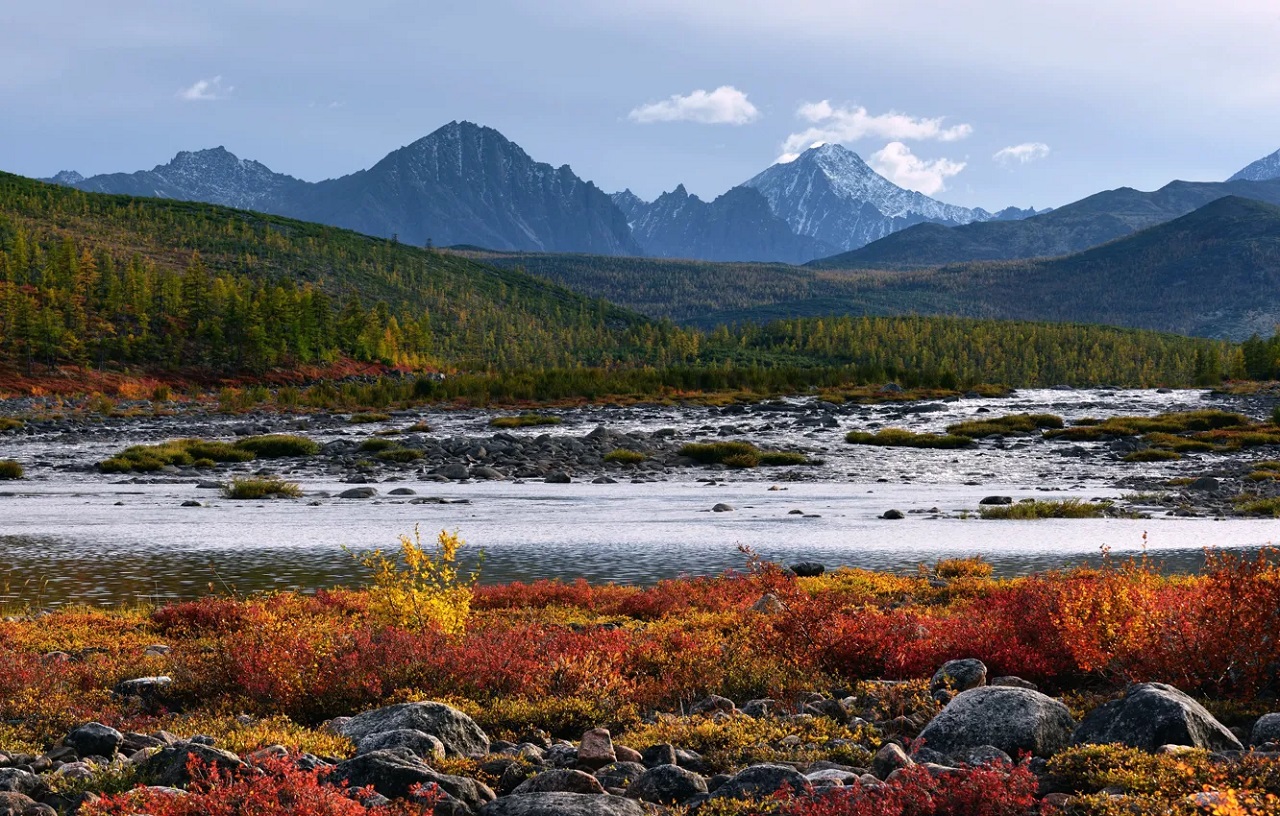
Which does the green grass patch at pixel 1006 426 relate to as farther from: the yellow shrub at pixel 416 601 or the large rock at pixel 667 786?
the large rock at pixel 667 786

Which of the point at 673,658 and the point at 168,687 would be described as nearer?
the point at 168,687

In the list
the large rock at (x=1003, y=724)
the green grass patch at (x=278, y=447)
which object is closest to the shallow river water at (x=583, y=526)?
the large rock at (x=1003, y=724)

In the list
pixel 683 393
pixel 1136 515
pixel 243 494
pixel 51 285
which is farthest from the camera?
pixel 51 285

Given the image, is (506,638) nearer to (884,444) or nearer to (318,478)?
(318,478)

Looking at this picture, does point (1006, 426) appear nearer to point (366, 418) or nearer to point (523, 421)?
point (523, 421)

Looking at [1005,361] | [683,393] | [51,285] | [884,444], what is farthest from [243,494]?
[1005,361]

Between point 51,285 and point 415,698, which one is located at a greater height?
point 51,285

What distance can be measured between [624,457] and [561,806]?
114 feet

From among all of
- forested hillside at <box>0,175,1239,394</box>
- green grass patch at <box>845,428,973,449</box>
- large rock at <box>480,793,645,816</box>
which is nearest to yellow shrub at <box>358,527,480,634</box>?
large rock at <box>480,793,645,816</box>

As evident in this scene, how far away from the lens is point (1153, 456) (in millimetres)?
39625

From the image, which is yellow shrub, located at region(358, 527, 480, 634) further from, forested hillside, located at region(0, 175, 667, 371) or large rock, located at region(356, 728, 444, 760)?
forested hillside, located at region(0, 175, 667, 371)

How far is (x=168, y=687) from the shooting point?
9.36 m

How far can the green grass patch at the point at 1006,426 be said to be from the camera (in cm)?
5131

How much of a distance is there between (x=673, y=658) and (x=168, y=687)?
17.2 feet
